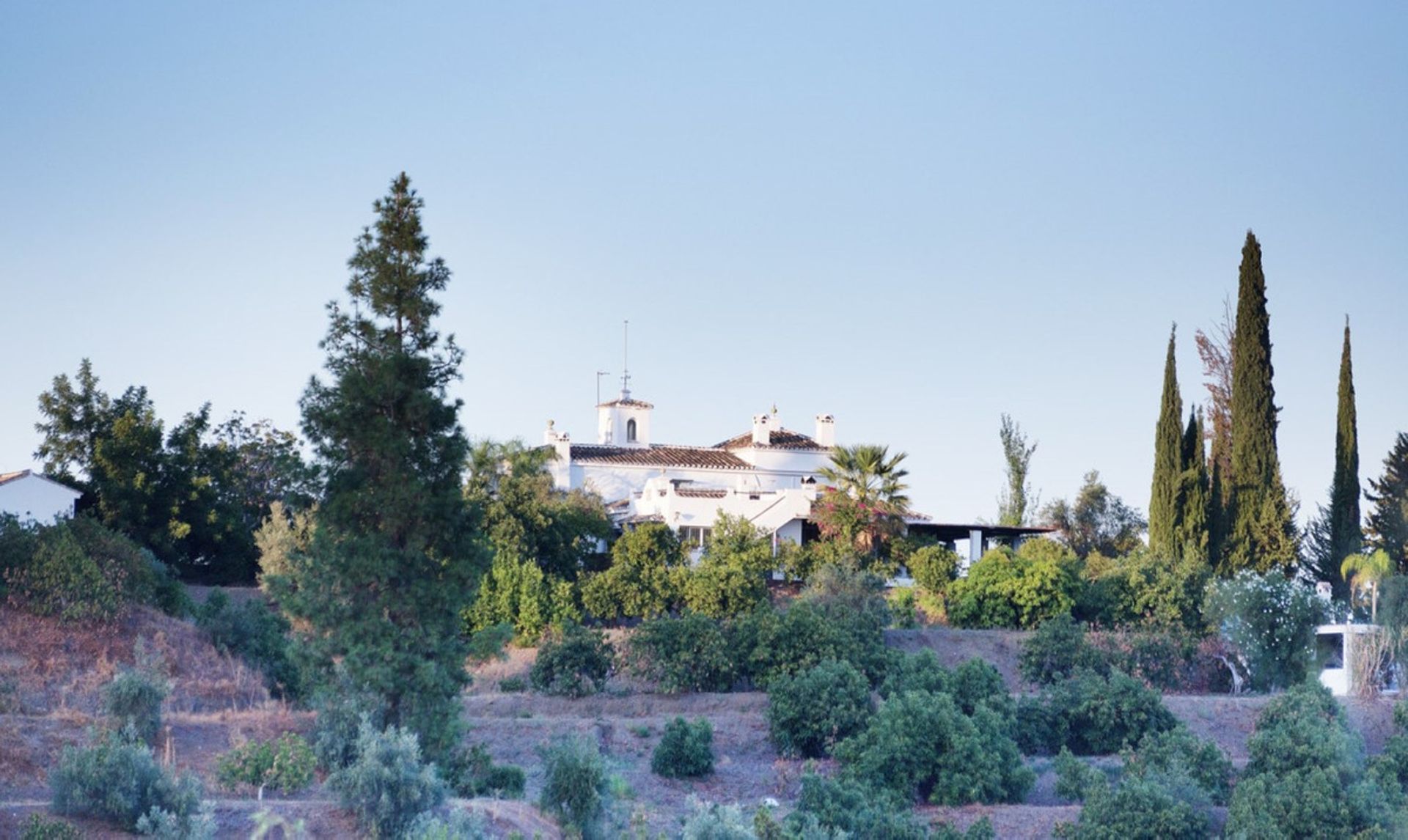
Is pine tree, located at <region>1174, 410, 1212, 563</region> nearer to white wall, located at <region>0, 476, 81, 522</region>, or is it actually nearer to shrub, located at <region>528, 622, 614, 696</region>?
shrub, located at <region>528, 622, 614, 696</region>

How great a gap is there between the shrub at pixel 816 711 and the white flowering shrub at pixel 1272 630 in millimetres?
11449

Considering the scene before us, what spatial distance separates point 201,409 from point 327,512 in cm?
2424

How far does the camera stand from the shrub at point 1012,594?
34.2 meters

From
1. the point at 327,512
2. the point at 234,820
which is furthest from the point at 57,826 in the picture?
the point at 327,512

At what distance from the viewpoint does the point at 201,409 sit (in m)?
Result: 40.2

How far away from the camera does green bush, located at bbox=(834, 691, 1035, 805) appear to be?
19.8m

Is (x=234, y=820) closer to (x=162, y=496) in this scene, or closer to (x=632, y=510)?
(x=162, y=496)

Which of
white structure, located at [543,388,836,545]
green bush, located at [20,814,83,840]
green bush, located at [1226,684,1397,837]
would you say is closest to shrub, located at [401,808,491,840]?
green bush, located at [20,814,83,840]

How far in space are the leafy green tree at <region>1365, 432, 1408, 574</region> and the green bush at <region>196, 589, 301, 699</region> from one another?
1044 inches

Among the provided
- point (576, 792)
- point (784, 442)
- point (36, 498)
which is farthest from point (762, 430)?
point (576, 792)

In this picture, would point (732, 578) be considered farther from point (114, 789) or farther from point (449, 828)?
point (114, 789)

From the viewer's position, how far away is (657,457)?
175ft

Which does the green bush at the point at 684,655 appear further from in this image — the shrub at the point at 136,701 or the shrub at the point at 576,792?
the shrub at the point at 576,792

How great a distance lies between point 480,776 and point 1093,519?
43.2 meters
